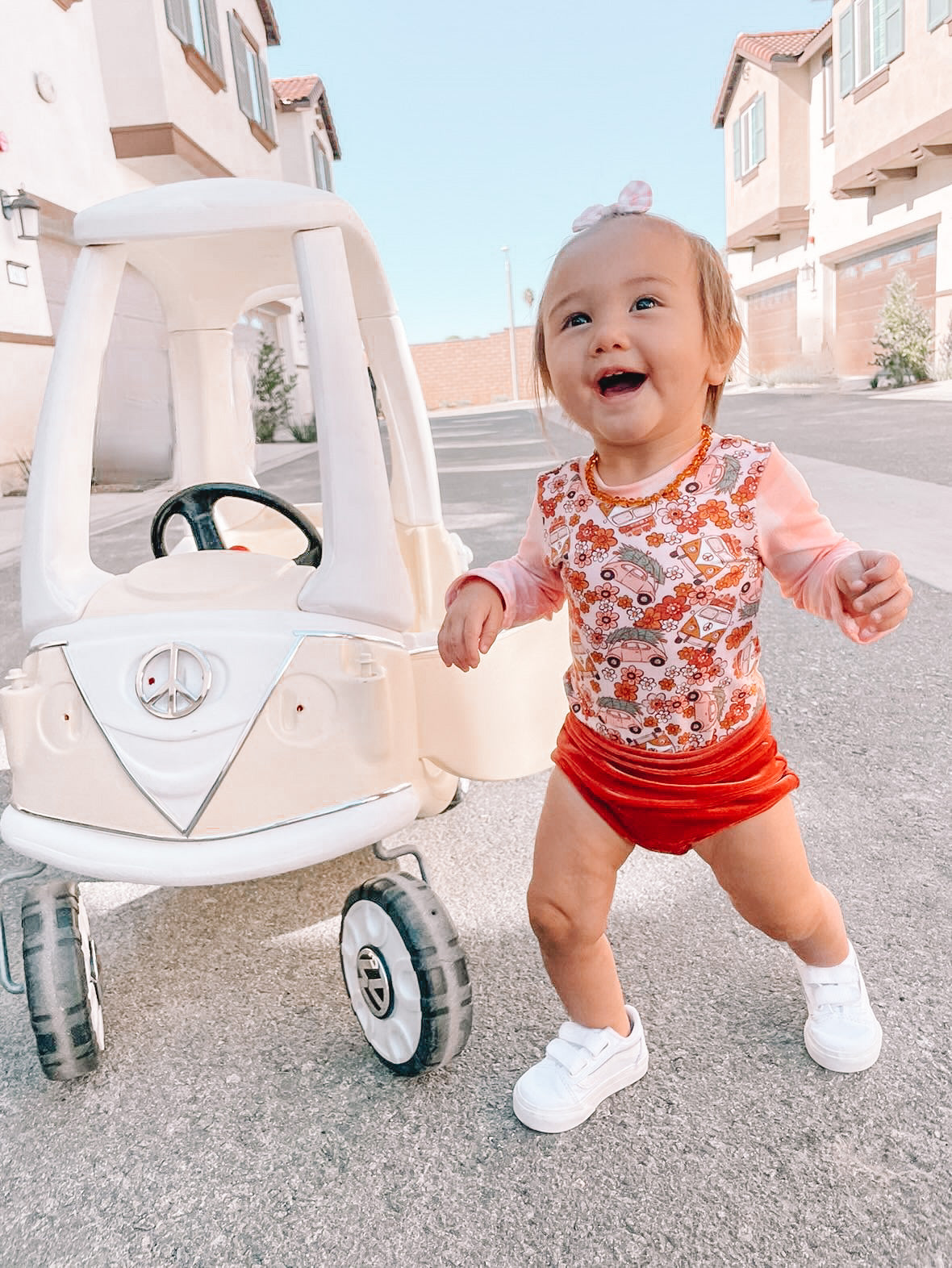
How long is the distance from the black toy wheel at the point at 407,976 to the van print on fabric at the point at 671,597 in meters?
0.37

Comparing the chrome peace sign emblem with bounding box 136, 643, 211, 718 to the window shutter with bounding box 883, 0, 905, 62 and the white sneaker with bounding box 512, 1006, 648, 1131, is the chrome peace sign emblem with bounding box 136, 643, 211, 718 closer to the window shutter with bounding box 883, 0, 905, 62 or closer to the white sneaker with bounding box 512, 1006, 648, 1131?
the white sneaker with bounding box 512, 1006, 648, 1131

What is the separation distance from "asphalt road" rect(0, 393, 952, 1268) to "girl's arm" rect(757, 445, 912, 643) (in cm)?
45

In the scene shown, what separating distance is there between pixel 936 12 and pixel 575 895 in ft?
59.3

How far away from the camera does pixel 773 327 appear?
25.9 m

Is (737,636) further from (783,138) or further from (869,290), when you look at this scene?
(783,138)

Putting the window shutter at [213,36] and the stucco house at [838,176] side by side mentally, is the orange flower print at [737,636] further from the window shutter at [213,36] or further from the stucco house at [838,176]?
the stucco house at [838,176]

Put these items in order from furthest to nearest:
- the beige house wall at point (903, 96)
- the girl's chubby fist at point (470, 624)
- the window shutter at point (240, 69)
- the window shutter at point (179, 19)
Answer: the beige house wall at point (903, 96) → the window shutter at point (240, 69) → the window shutter at point (179, 19) → the girl's chubby fist at point (470, 624)

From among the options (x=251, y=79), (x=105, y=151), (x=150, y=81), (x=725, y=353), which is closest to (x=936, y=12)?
(x=251, y=79)

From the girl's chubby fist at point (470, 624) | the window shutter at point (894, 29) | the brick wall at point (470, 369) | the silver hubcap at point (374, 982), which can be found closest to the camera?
the girl's chubby fist at point (470, 624)

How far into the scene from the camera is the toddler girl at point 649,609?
123 centimetres

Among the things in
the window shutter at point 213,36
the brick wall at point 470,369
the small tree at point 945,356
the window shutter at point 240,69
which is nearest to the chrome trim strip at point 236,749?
the window shutter at point 213,36

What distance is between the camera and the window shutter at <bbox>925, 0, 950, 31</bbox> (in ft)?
48.7

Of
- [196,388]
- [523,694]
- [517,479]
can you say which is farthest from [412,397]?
[517,479]

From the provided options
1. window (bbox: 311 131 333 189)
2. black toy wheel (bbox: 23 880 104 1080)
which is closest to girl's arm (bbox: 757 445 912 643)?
black toy wheel (bbox: 23 880 104 1080)
